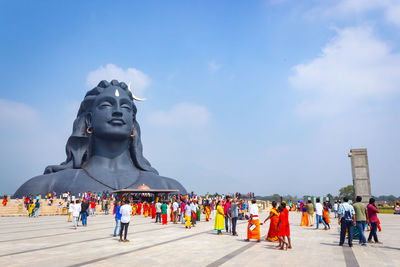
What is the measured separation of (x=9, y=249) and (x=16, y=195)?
30.1 metres

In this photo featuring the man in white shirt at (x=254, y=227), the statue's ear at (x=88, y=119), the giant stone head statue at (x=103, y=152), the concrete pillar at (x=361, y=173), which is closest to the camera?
the man in white shirt at (x=254, y=227)

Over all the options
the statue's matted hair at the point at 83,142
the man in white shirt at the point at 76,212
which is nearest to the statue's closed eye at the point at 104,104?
the statue's matted hair at the point at 83,142

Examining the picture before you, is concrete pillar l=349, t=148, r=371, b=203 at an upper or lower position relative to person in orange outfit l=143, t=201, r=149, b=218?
upper

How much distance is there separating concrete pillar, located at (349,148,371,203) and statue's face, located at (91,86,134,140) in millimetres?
26295

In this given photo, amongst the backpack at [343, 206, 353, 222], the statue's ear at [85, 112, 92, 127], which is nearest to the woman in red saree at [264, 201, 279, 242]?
the backpack at [343, 206, 353, 222]

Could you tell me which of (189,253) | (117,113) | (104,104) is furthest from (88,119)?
(189,253)

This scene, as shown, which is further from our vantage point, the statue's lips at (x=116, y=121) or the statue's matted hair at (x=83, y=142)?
the statue's matted hair at (x=83, y=142)

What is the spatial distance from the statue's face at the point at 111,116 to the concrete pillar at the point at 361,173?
26295mm

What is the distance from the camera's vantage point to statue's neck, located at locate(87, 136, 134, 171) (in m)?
37.2

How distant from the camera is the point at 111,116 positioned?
35.8 metres

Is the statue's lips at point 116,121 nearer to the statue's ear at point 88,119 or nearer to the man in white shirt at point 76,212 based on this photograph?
the statue's ear at point 88,119

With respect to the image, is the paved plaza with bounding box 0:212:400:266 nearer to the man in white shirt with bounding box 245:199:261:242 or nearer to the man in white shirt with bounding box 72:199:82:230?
the man in white shirt with bounding box 245:199:261:242

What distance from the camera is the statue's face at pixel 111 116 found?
3581 centimetres

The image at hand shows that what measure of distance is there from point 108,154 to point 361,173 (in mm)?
29169
